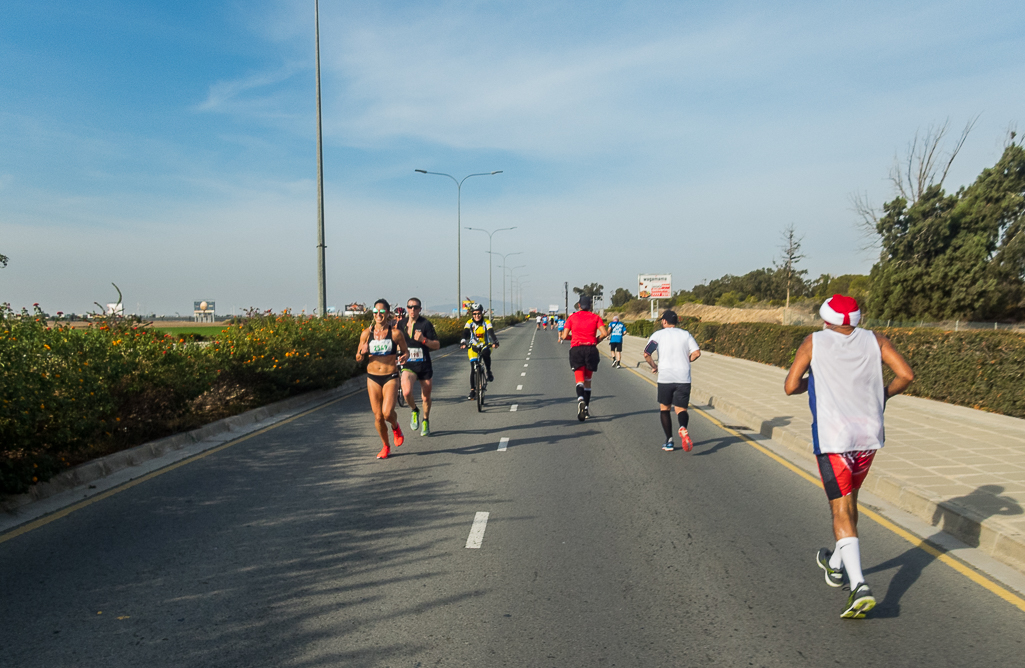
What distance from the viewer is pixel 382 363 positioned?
9.03 meters

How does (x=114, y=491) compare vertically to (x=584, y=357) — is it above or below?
below

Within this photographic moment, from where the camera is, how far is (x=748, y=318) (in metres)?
60.4

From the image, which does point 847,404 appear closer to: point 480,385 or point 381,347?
point 381,347

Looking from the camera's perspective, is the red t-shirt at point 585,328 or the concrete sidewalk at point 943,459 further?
the red t-shirt at point 585,328

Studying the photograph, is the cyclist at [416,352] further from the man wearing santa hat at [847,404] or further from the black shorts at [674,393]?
the man wearing santa hat at [847,404]

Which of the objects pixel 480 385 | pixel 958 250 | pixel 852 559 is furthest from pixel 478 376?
pixel 958 250

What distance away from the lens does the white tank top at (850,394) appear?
14.3ft

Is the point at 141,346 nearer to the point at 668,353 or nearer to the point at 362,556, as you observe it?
the point at 362,556

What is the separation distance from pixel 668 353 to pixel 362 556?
18.3ft

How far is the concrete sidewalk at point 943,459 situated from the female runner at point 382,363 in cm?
557

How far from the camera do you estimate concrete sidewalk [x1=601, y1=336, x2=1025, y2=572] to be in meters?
5.75

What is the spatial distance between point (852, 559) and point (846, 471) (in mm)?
528

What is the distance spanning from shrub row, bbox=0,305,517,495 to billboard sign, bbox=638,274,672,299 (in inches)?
2511

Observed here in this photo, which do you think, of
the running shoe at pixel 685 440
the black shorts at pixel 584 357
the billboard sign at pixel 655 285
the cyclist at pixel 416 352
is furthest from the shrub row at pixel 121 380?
the billboard sign at pixel 655 285
